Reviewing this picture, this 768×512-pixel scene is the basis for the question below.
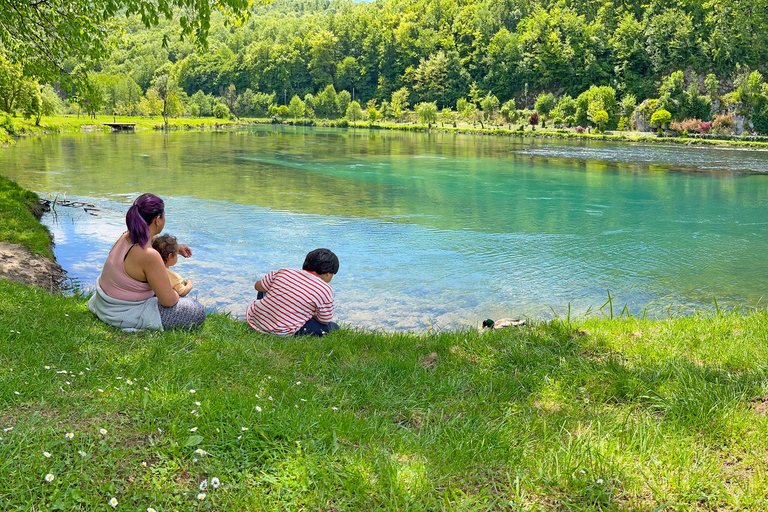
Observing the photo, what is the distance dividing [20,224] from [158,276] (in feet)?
30.3

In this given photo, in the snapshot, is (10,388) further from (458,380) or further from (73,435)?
(458,380)

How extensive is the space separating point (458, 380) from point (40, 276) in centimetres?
802

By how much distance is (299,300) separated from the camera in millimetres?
6062

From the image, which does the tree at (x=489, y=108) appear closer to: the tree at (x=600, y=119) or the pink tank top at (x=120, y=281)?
the tree at (x=600, y=119)

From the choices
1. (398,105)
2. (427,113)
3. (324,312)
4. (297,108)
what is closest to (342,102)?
(297,108)

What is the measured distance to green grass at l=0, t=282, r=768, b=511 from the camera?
3.12m

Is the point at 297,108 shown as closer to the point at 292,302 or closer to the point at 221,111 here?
the point at 221,111

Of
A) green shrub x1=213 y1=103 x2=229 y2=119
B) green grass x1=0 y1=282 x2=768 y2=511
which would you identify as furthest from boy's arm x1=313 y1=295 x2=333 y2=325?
green shrub x1=213 y1=103 x2=229 y2=119

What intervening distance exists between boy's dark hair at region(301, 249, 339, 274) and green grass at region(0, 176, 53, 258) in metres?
7.54

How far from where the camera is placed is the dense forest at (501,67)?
106062 millimetres

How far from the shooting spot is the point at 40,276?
9578 mm

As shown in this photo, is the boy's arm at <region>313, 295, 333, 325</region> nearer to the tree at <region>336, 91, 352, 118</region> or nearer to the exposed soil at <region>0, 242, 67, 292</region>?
the exposed soil at <region>0, 242, 67, 292</region>

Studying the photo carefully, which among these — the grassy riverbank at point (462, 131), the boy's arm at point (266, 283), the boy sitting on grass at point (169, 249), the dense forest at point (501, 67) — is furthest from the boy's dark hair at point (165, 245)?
the dense forest at point (501, 67)

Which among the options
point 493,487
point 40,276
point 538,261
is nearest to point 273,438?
point 493,487
